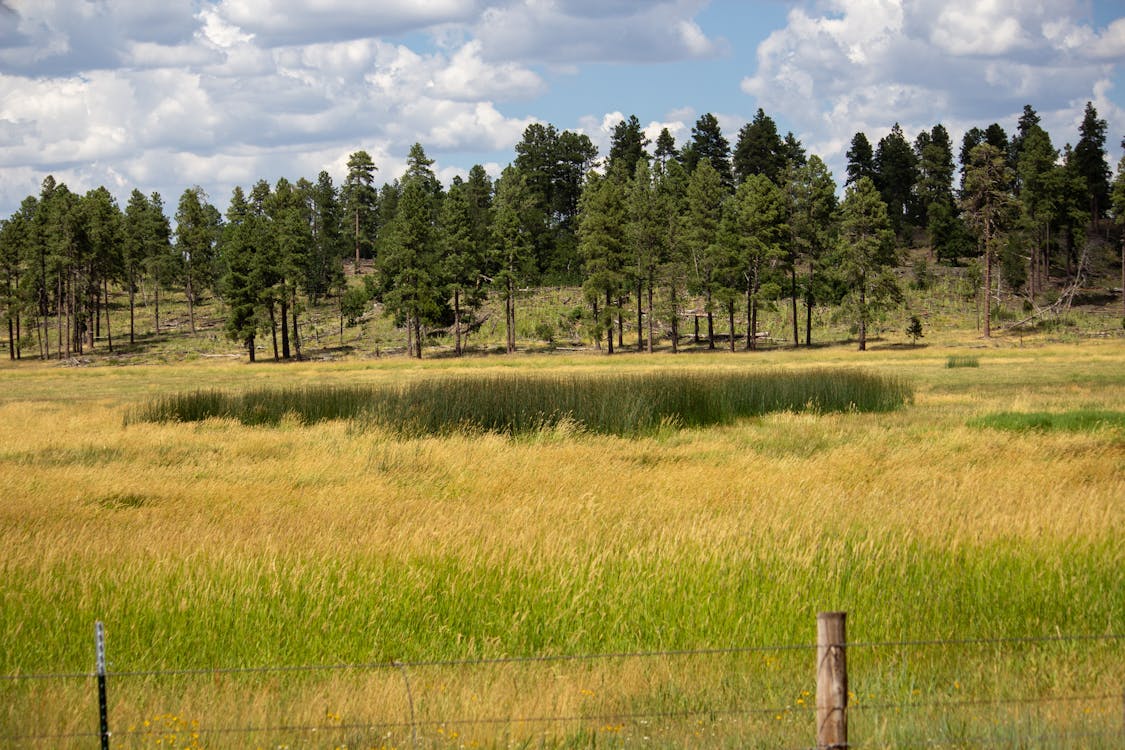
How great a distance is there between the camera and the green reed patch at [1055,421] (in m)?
23.1

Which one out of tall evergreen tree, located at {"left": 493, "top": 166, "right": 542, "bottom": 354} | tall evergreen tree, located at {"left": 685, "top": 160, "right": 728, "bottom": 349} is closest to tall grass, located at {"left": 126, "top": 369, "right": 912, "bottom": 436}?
tall evergreen tree, located at {"left": 685, "top": 160, "right": 728, "bottom": 349}

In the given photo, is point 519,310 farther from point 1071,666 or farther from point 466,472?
point 1071,666

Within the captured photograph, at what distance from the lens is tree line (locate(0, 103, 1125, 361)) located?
70.7 metres

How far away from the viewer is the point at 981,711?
284 inches

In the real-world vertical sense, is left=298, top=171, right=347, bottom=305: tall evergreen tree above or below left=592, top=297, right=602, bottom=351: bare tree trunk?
above

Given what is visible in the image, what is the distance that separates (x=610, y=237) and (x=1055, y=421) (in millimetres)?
48045

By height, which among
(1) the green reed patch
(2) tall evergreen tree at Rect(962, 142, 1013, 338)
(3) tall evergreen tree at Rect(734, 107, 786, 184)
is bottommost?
(1) the green reed patch

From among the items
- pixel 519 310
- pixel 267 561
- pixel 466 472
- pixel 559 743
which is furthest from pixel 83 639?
pixel 519 310

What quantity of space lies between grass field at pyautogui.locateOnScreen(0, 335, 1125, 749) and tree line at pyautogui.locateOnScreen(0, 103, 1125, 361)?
52957mm

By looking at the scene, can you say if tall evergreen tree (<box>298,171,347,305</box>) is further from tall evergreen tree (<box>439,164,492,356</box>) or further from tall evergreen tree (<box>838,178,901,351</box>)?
tall evergreen tree (<box>838,178,901,351</box>)

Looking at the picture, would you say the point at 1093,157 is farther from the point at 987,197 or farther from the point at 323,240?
the point at 323,240

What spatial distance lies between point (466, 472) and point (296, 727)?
11.9 meters

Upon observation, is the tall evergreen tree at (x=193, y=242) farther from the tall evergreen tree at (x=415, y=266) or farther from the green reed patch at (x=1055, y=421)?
the green reed patch at (x=1055, y=421)

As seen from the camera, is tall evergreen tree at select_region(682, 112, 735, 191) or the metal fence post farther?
tall evergreen tree at select_region(682, 112, 735, 191)
